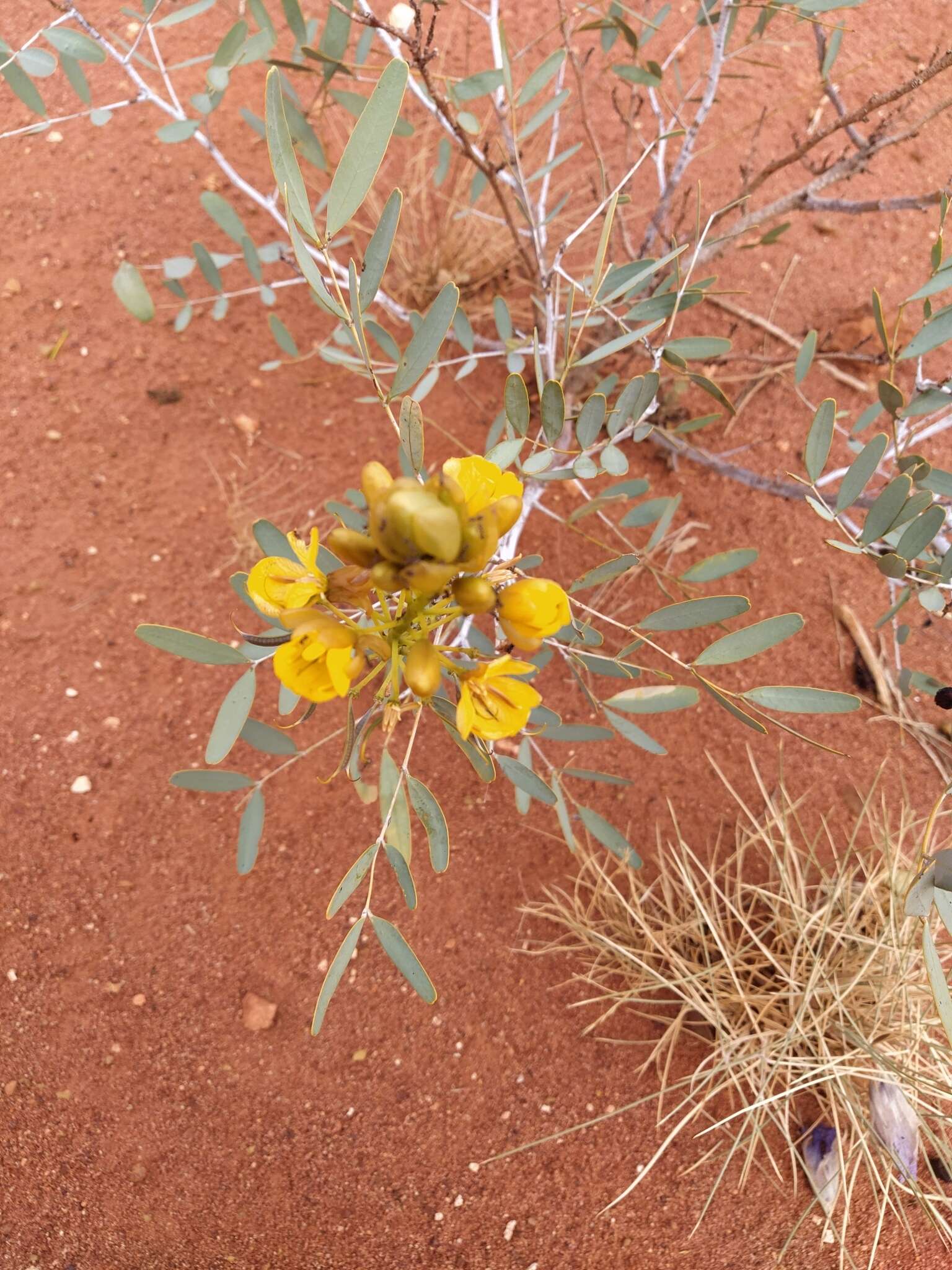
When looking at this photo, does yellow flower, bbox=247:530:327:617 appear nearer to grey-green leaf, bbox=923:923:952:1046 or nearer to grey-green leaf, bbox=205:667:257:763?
grey-green leaf, bbox=205:667:257:763

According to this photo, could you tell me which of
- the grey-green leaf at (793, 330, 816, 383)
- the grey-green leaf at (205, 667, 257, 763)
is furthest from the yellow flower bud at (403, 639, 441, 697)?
the grey-green leaf at (793, 330, 816, 383)

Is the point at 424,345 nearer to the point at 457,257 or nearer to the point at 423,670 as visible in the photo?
the point at 423,670

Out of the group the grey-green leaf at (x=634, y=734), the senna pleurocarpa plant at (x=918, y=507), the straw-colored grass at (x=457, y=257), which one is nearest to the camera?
the senna pleurocarpa plant at (x=918, y=507)

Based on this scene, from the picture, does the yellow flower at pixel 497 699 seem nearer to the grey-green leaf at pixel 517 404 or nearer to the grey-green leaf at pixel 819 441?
the grey-green leaf at pixel 517 404

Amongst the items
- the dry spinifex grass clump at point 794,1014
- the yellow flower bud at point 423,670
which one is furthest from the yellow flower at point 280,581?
the dry spinifex grass clump at point 794,1014

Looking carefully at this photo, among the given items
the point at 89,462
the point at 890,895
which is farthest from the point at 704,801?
the point at 89,462

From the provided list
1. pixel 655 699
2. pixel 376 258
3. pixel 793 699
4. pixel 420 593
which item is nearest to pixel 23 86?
pixel 376 258

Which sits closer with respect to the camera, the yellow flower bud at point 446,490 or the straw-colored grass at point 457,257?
the yellow flower bud at point 446,490

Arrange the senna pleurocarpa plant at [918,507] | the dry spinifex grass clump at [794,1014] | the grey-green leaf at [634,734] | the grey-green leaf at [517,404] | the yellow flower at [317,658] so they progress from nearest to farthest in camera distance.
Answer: the yellow flower at [317,658], the senna pleurocarpa plant at [918,507], the grey-green leaf at [517,404], the grey-green leaf at [634,734], the dry spinifex grass clump at [794,1014]
